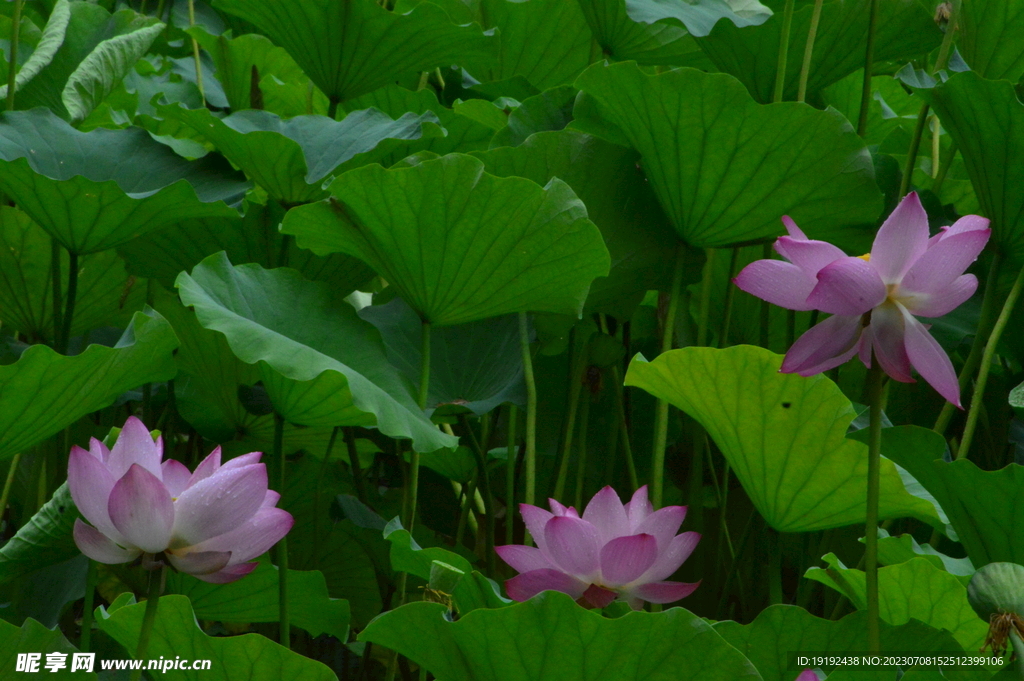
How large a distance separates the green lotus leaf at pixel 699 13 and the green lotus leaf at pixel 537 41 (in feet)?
0.84

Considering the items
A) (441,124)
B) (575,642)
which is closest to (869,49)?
(441,124)

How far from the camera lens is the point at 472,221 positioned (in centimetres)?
63

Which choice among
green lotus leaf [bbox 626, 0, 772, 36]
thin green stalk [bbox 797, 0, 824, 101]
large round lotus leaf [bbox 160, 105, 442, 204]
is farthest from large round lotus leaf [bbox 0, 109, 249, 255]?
thin green stalk [bbox 797, 0, 824, 101]

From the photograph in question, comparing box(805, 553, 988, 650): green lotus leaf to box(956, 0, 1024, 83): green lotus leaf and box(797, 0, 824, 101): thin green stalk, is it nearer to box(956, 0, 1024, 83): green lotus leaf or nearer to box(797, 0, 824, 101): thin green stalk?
box(797, 0, 824, 101): thin green stalk

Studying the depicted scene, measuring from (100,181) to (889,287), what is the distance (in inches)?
23.3

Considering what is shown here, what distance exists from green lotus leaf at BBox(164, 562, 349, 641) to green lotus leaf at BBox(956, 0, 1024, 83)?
29.1 inches

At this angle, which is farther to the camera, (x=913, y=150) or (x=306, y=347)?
(x=913, y=150)

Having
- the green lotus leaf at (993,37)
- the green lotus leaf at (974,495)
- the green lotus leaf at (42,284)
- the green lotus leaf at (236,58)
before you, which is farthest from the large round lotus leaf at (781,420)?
the green lotus leaf at (236,58)

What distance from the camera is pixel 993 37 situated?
34.8 inches

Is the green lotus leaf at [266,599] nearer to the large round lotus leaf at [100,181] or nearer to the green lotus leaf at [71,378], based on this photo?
the green lotus leaf at [71,378]

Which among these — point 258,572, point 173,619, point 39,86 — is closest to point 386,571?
point 258,572

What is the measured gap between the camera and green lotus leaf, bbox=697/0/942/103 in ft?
2.79

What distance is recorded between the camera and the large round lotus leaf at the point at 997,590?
414mm

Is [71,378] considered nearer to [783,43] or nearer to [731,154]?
[731,154]
